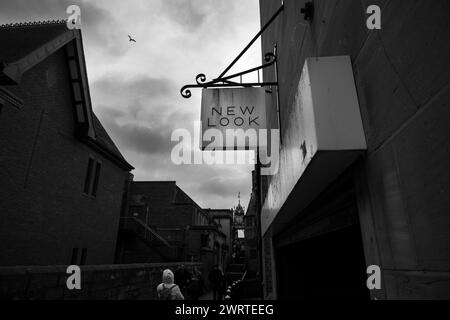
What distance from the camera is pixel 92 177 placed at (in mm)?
16312

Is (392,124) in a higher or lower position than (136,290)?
higher

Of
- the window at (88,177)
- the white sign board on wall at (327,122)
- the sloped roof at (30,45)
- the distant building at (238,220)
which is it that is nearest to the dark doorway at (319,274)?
the white sign board on wall at (327,122)

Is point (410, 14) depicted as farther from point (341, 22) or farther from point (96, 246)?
point (96, 246)

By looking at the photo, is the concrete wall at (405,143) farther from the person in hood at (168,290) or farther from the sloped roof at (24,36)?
the sloped roof at (24,36)

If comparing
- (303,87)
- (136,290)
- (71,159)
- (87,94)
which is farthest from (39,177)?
(303,87)

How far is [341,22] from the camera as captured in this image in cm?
212

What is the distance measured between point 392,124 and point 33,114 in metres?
13.8

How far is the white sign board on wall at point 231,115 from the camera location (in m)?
4.24

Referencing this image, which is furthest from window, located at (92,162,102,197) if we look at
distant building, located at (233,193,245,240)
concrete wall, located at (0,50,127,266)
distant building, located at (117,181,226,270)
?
distant building, located at (233,193,245,240)

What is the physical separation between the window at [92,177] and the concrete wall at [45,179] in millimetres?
435

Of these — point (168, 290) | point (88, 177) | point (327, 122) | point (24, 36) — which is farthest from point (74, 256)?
point (327, 122)

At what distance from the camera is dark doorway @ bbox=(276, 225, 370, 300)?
5.68 metres

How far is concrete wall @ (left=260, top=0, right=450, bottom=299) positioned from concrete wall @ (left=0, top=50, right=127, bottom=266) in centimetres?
1235

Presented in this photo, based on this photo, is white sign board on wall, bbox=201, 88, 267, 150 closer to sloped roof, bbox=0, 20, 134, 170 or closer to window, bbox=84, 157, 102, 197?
sloped roof, bbox=0, 20, 134, 170
